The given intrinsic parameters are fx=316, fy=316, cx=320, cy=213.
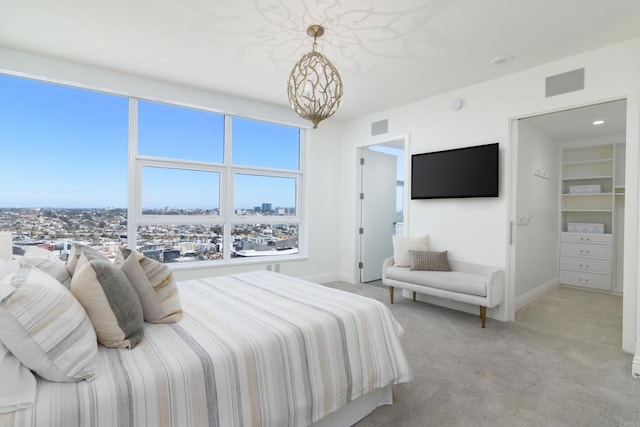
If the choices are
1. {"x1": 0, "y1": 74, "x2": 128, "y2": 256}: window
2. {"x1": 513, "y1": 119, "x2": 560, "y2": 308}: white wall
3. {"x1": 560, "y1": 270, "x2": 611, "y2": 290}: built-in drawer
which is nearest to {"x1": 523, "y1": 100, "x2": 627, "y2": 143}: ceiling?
{"x1": 513, "y1": 119, "x2": 560, "y2": 308}: white wall

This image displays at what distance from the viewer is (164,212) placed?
390cm

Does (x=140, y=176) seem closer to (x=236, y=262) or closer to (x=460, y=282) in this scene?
(x=236, y=262)

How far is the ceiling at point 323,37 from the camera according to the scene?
2.33 metres

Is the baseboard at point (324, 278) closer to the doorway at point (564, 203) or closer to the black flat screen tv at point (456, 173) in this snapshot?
the black flat screen tv at point (456, 173)

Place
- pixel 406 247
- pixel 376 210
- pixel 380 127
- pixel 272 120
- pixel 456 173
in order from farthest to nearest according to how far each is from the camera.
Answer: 1. pixel 376 210
2. pixel 380 127
3. pixel 272 120
4. pixel 406 247
5. pixel 456 173

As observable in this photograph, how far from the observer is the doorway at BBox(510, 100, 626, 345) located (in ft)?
12.9

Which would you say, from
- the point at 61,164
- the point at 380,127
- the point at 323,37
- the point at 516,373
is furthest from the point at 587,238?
the point at 61,164

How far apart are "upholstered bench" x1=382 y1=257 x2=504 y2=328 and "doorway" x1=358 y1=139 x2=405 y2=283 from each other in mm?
1268

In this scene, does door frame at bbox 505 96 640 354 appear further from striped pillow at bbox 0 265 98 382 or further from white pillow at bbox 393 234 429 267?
striped pillow at bbox 0 265 98 382

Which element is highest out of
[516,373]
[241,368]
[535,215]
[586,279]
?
[535,215]

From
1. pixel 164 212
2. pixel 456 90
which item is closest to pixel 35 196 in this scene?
pixel 164 212

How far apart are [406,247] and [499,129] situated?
1720 mm

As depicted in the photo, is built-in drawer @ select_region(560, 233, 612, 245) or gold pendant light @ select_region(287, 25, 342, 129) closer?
gold pendant light @ select_region(287, 25, 342, 129)

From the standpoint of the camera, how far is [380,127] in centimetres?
478
